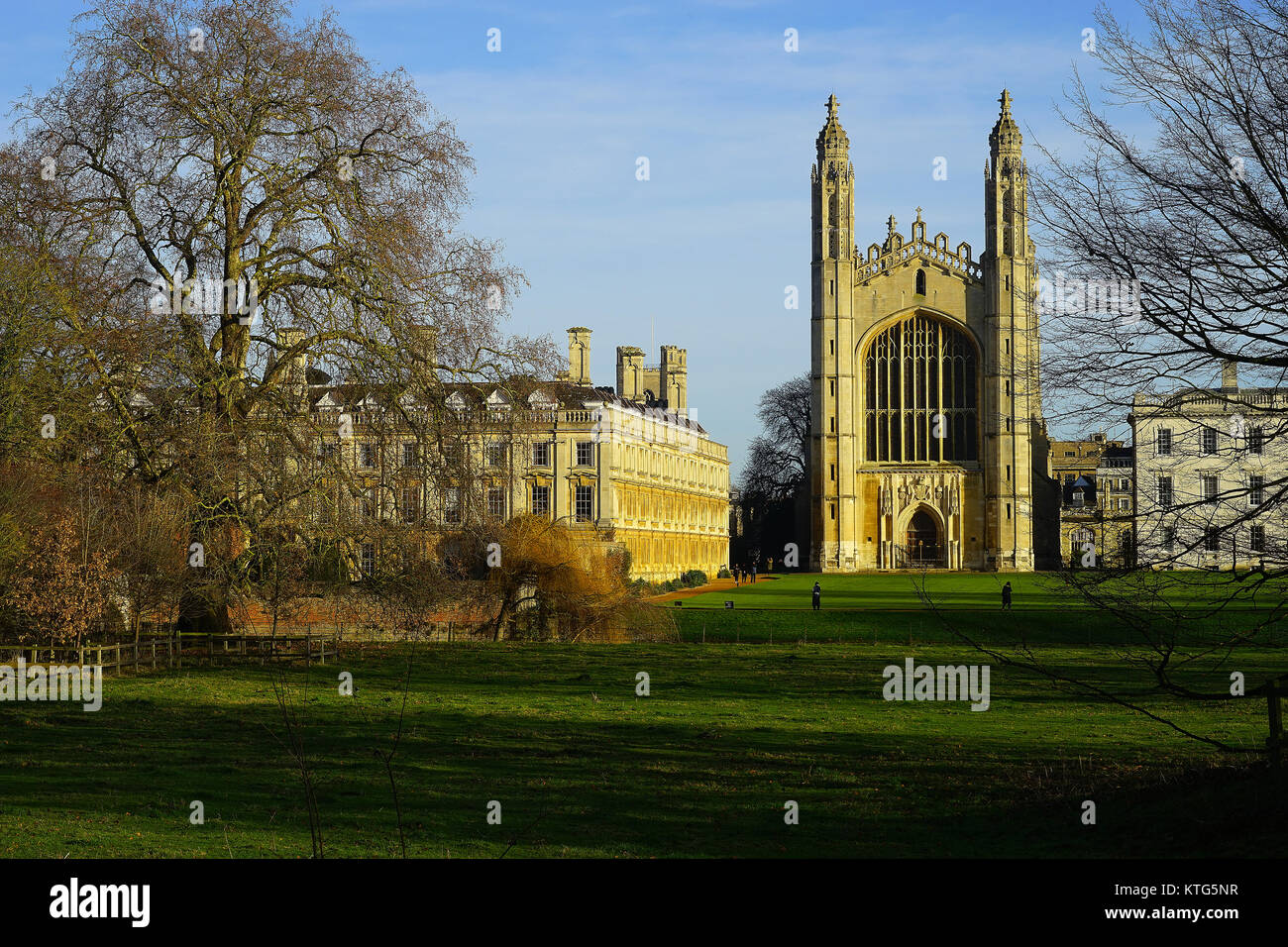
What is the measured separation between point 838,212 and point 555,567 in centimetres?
5618

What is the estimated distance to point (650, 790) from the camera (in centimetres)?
1223

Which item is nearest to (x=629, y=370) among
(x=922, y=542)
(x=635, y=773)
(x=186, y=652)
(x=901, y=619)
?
(x=922, y=542)

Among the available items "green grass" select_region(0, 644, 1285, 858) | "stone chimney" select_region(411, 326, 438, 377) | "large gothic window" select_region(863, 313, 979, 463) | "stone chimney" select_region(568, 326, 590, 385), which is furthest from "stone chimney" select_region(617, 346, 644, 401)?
"green grass" select_region(0, 644, 1285, 858)

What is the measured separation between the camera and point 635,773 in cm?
1316

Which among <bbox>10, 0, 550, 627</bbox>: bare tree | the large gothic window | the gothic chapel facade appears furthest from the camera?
the large gothic window

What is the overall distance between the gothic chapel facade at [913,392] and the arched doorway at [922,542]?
0.27 feet

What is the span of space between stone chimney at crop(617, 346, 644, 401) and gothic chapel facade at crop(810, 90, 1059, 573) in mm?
14542

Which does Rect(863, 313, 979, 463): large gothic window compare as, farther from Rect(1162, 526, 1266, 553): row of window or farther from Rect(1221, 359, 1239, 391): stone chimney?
Rect(1162, 526, 1266, 553): row of window

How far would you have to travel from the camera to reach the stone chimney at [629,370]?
230 ft

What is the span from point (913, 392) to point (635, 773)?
7015 centimetres

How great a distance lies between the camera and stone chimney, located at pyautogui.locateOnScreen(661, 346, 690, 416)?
77875mm

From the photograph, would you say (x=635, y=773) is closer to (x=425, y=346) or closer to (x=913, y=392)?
(x=425, y=346)

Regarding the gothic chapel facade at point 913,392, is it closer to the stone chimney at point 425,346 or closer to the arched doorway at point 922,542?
the arched doorway at point 922,542
